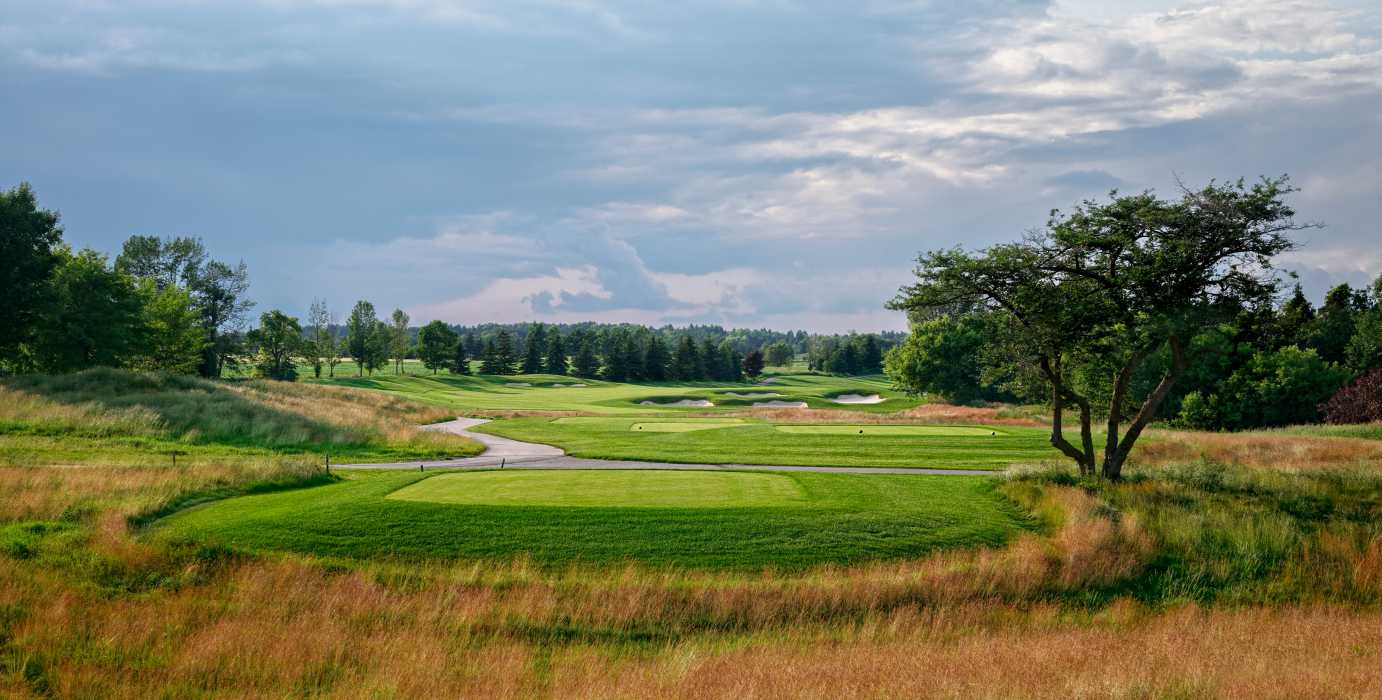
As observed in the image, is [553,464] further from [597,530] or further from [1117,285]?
[1117,285]

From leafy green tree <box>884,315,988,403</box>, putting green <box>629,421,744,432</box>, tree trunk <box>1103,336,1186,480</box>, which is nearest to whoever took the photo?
tree trunk <box>1103,336,1186,480</box>

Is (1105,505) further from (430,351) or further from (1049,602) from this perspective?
(430,351)

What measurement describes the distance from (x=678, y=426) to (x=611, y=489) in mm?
26484

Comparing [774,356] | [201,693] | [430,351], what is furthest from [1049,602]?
[774,356]

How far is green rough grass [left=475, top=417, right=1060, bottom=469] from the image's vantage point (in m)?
29.6

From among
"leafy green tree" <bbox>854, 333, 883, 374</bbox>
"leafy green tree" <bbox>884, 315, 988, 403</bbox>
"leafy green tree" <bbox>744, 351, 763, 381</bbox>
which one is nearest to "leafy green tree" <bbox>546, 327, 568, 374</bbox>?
"leafy green tree" <bbox>744, 351, 763, 381</bbox>

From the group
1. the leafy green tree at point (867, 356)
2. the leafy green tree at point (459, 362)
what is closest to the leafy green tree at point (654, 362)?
the leafy green tree at point (459, 362)

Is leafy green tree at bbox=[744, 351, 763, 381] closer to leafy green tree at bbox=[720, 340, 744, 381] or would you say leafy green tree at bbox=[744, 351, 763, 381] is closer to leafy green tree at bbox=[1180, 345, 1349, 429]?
leafy green tree at bbox=[720, 340, 744, 381]

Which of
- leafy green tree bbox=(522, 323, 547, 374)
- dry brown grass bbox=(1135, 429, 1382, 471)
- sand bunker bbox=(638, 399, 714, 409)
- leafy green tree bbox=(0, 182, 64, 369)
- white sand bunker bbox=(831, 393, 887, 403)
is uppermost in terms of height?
leafy green tree bbox=(0, 182, 64, 369)

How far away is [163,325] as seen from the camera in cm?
6175

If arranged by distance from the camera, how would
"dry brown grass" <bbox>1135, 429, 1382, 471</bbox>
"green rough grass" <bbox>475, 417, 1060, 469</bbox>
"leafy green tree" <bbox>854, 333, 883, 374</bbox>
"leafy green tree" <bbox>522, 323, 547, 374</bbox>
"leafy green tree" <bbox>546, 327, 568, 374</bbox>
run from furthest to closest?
"leafy green tree" <bbox>854, 333, 883, 374</bbox>, "leafy green tree" <bbox>522, 323, 547, 374</bbox>, "leafy green tree" <bbox>546, 327, 568, 374</bbox>, "green rough grass" <bbox>475, 417, 1060, 469</bbox>, "dry brown grass" <bbox>1135, 429, 1382, 471</bbox>

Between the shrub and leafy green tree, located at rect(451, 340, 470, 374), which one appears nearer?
the shrub

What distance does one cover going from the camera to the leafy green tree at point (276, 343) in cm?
9206

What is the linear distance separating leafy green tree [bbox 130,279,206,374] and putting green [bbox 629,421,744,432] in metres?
38.8
